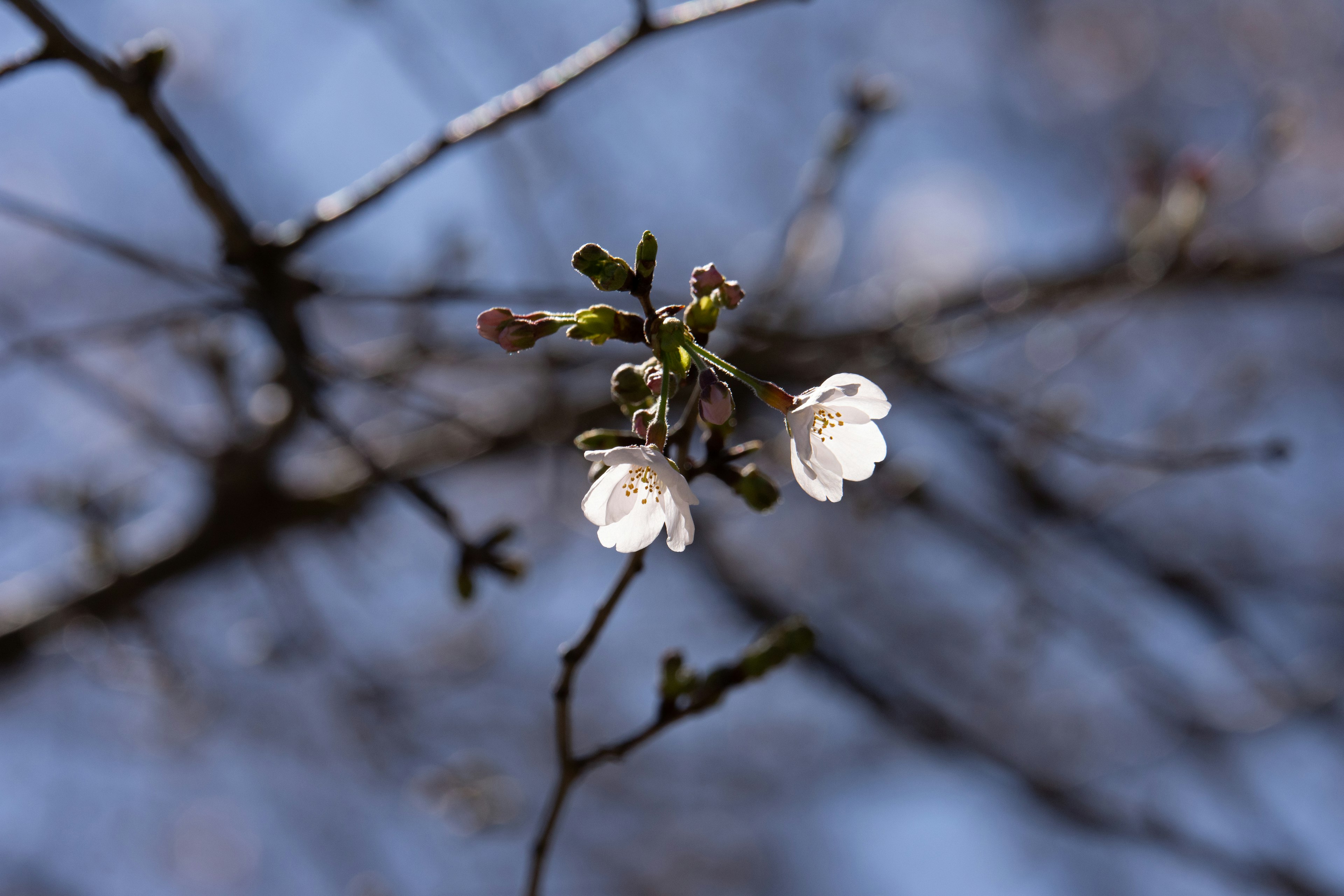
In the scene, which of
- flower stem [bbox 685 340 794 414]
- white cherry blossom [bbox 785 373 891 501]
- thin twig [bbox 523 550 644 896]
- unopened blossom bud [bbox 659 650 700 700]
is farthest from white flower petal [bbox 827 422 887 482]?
unopened blossom bud [bbox 659 650 700 700]

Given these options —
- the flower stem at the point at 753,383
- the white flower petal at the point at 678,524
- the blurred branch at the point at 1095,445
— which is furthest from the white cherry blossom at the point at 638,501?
the blurred branch at the point at 1095,445

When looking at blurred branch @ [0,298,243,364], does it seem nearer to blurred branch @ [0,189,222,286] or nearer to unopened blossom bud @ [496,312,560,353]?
blurred branch @ [0,189,222,286]

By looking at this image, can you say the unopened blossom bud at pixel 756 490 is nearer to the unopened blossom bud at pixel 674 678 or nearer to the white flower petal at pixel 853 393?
the white flower petal at pixel 853 393

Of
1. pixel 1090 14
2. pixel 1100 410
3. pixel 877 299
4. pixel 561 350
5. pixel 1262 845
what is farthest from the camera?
pixel 1090 14

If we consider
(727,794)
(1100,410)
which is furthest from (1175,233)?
(727,794)

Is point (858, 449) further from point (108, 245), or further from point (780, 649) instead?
point (108, 245)

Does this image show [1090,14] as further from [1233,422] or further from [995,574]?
[995,574]

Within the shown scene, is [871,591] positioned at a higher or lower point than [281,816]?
higher
